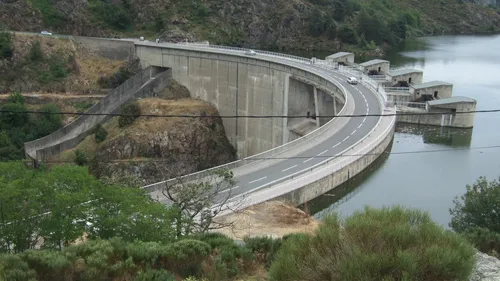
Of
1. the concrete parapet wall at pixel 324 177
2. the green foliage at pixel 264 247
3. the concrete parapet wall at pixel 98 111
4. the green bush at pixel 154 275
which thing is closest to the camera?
the green bush at pixel 154 275

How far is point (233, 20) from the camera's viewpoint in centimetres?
8781

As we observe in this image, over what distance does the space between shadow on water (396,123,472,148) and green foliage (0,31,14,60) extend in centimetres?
4041

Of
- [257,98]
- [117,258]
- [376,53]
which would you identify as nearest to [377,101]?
[257,98]

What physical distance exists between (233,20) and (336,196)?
6224cm

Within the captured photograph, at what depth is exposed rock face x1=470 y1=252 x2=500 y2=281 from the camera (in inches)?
419

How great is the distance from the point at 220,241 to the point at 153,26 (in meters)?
70.1

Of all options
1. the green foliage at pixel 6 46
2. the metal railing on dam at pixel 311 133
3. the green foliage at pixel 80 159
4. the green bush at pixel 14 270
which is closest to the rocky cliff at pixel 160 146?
the green foliage at pixel 80 159

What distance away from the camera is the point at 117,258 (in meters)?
12.2

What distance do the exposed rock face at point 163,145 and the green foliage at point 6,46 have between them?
1494 centimetres

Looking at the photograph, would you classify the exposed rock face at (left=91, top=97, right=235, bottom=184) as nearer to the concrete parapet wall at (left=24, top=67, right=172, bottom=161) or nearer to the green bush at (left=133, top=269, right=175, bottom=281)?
the concrete parapet wall at (left=24, top=67, right=172, bottom=161)

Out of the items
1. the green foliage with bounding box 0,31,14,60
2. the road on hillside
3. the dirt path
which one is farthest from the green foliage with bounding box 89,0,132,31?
the dirt path

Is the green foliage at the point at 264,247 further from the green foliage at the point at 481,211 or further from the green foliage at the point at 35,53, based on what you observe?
the green foliage at the point at 35,53

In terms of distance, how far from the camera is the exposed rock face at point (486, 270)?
1065 cm

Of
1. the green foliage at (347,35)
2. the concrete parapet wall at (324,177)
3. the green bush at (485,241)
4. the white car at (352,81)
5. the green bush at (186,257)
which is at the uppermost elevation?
the green foliage at (347,35)
